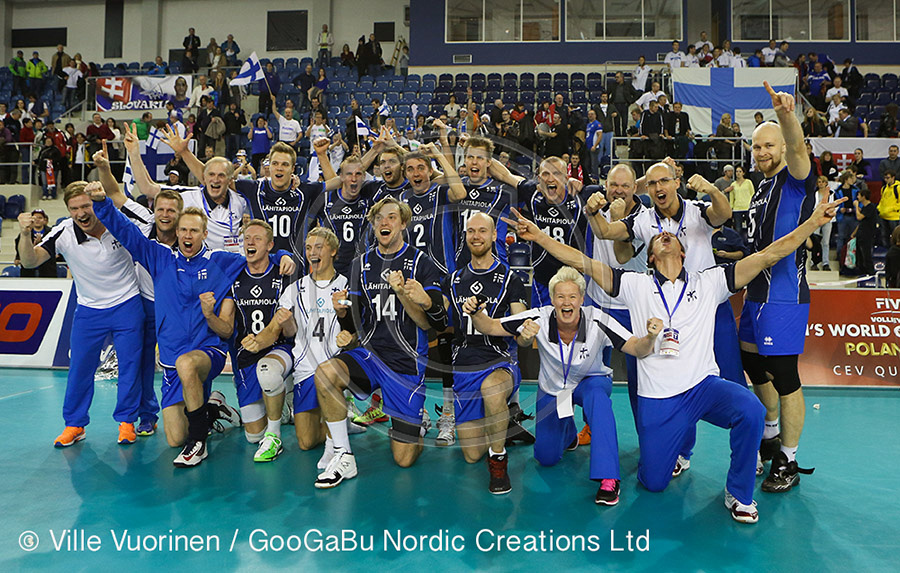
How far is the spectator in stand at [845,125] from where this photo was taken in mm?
16742

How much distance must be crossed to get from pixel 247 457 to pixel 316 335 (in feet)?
3.72

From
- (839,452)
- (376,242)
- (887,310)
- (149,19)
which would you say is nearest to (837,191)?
(887,310)

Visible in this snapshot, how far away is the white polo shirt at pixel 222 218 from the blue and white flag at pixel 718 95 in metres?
15.0

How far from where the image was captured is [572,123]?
1380 cm

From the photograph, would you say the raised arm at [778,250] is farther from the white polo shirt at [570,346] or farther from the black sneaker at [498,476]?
the black sneaker at [498,476]

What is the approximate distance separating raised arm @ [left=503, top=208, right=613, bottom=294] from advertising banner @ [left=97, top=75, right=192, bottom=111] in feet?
63.0

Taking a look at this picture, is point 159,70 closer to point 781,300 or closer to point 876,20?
point 781,300

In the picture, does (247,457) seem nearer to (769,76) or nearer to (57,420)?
(57,420)

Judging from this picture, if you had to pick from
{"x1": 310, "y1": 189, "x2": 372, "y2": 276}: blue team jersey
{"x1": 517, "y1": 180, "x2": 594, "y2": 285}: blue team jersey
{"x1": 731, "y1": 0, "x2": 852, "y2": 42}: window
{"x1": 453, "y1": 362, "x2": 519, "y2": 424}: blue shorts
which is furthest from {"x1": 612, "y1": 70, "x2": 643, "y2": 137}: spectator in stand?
{"x1": 453, "y1": 362, "x2": 519, "y2": 424}: blue shorts

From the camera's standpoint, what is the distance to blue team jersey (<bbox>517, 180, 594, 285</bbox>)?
20.2 feet

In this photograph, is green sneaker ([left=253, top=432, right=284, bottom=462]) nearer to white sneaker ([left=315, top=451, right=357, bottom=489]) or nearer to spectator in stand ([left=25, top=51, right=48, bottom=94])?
white sneaker ([left=315, top=451, right=357, bottom=489])

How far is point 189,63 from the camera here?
920 inches

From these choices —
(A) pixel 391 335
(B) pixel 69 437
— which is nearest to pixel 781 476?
(A) pixel 391 335

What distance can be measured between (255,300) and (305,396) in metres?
0.92
